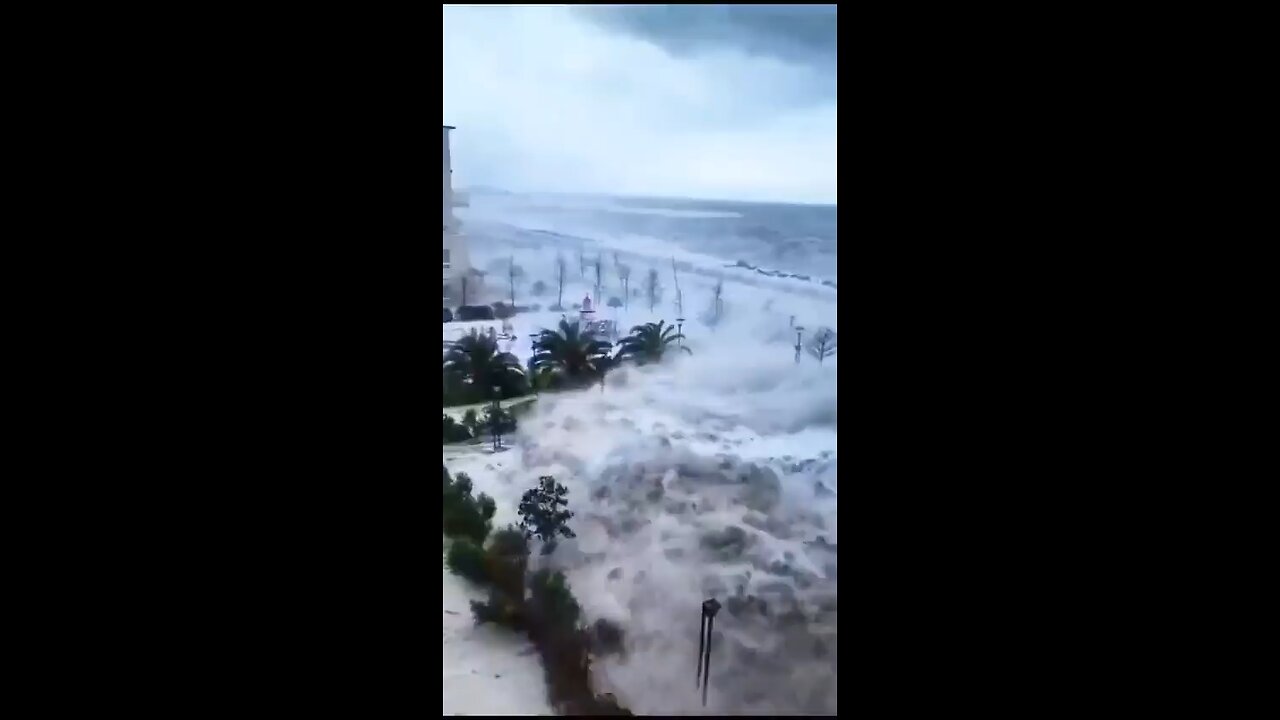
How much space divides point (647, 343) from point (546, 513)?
34 cm

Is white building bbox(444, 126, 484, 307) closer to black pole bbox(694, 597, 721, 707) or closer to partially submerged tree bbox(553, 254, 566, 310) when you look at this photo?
partially submerged tree bbox(553, 254, 566, 310)

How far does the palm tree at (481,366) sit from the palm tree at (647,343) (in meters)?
0.19

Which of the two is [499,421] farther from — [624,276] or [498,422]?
[624,276]

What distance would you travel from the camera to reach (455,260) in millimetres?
1379

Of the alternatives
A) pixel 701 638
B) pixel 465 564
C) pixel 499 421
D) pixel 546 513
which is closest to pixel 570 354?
pixel 499 421

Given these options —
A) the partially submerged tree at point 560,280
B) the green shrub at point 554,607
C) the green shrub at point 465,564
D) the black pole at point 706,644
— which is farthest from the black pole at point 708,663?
the partially submerged tree at point 560,280

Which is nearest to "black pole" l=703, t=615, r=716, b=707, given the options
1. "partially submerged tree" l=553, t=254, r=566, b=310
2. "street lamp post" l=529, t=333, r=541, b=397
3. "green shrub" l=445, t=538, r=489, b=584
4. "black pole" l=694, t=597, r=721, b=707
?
"black pole" l=694, t=597, r=721, b=707
